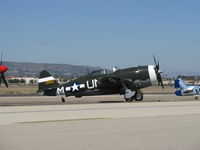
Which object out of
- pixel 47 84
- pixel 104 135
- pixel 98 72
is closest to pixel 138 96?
pixel 98 72

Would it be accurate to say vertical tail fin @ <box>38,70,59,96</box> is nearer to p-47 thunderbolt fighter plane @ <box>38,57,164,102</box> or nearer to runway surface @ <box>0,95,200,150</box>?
p-47 thunderbolt fighter plane @ <box>38,57,164,102</box>

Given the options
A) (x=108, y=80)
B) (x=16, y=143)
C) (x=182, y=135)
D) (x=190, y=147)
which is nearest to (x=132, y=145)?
(x=190, y=147)

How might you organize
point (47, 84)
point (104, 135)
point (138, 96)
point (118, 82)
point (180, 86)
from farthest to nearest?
point (180, 86)
point (47, 84)
point (118, 82)
point (138, 96)
point (104, 135)

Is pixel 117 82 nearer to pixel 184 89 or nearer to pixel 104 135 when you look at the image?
pixel 184 89

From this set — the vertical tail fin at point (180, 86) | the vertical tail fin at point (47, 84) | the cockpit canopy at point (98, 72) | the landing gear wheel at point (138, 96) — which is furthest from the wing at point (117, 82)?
the vertical tail fin at point (180, 86)

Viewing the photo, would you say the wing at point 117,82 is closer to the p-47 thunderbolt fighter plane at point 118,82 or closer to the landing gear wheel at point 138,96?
the p-47 thunderbolt fighter plane at point 118,82

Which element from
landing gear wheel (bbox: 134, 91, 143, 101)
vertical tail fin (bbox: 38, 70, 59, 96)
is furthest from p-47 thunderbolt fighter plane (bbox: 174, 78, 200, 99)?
vertical tail fin (bbox: 38, 70, 59, 96)

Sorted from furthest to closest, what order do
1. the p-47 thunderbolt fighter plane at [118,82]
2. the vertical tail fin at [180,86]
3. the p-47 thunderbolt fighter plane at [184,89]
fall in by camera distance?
the vertical tail fin at [180,86] < the p-47 thunderbolt fighter plane at [184,89] < the p-47 thunderbolt fighter plane at [118,82]

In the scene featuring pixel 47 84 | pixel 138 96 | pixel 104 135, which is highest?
pixel 47 84

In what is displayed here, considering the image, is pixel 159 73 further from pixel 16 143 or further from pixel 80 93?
pixel 16 143

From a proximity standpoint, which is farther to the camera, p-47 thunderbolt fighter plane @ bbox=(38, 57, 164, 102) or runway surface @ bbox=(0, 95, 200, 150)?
p-47 thunderbolt fighter plane @ bbox=(38, 57, 164, 102)

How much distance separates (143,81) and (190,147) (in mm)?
19627

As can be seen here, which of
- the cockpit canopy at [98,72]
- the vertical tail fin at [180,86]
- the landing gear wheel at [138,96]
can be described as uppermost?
the cockpit canopy at [98,72]

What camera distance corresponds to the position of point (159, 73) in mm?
27406
